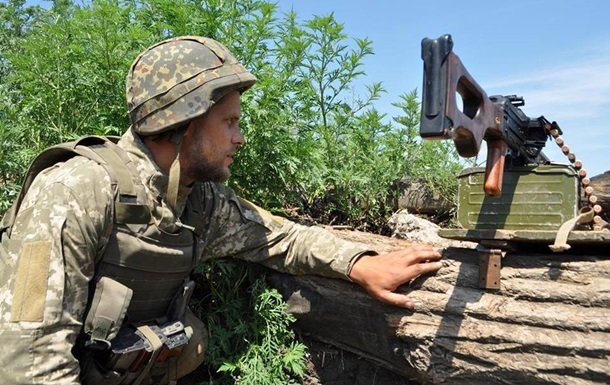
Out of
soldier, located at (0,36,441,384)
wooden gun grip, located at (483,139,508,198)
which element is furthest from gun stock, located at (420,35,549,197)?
soldier, located at (0,36,441,384)

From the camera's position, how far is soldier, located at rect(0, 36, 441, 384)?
2490mm

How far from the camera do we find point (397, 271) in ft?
10.0

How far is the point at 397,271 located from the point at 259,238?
921 mm

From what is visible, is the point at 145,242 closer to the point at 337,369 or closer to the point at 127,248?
the point at 127,248

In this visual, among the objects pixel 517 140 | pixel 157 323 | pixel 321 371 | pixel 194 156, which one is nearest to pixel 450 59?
pixel 517 140

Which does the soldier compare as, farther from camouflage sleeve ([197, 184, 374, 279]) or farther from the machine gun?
the machine gun

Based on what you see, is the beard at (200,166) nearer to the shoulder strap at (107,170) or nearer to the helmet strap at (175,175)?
the helmet strap at (175,175)

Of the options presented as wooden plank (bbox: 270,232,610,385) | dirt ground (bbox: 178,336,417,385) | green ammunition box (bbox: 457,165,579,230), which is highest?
green ammunition box (bbox: 457,165,579,230)

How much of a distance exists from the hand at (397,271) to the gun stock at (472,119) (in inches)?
21.5

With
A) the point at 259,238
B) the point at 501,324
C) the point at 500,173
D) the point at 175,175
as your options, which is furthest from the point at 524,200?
the point at 175,175

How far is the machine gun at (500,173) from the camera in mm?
2303

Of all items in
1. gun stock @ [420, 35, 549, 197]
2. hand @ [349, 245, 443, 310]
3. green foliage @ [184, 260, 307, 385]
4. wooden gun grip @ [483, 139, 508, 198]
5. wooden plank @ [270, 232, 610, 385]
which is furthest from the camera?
green foliage @ [184, 260, 307, 385]

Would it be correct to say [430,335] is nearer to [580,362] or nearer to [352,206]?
[580,362]

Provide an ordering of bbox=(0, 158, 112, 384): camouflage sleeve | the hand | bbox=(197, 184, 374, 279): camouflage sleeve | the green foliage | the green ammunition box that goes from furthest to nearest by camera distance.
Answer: the green foliage, bbox=(197, 184, 374, 279): camouflage sleeve, the hand, the green ammunition box, bbox=(0, 158, 112, 384): camouflage sleeve
